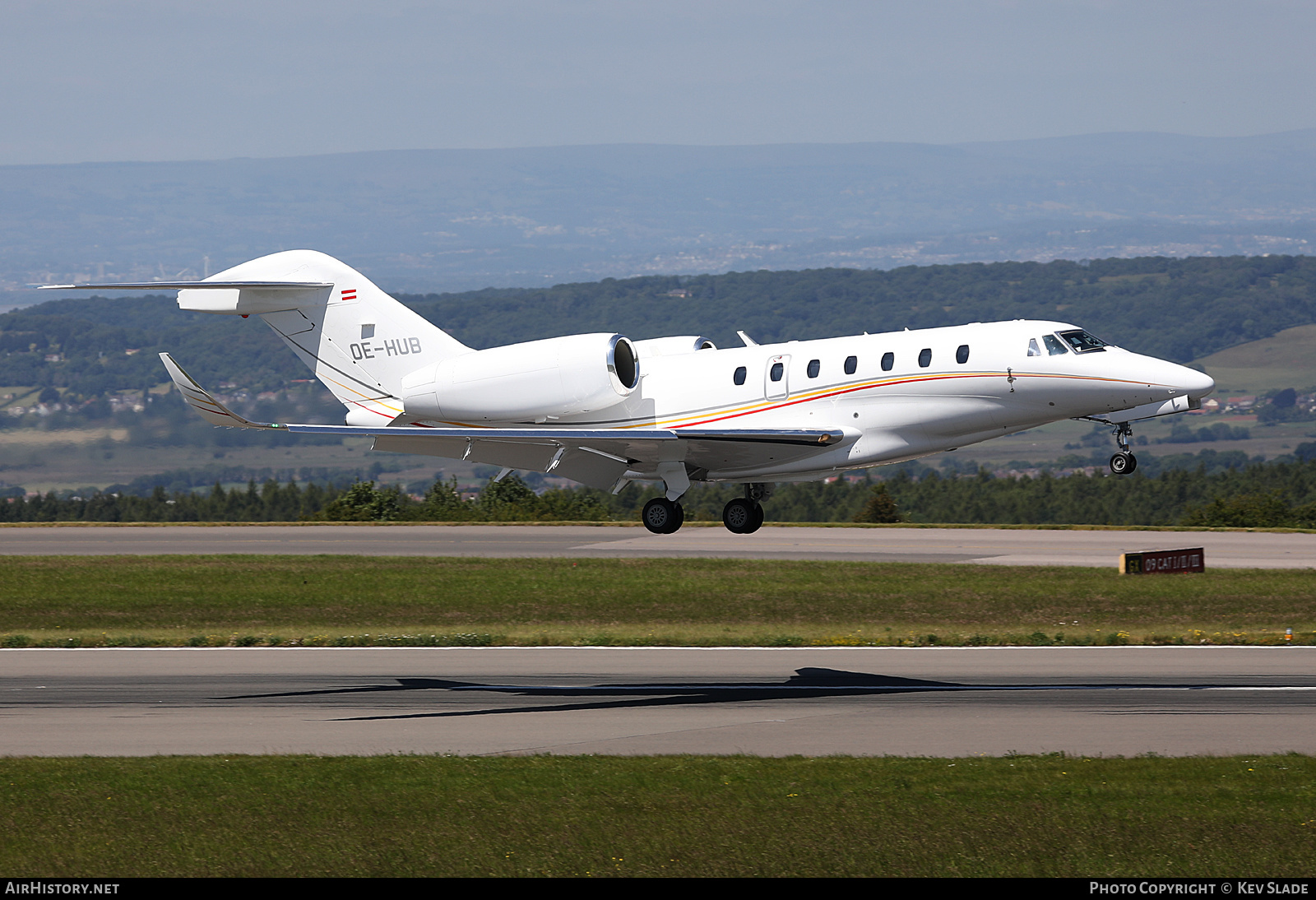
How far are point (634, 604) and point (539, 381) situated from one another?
1087 cm

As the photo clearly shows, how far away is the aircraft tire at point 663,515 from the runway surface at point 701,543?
1953 centimetres

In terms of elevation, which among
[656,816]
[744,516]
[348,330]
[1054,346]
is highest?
[348,330]

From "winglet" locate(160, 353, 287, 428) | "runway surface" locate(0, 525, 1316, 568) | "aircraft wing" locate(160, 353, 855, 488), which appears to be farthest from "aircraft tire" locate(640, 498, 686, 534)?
"runway surface" locate(0, 525, 1316, 568)

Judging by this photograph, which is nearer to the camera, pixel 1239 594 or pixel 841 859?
pixel 841 859

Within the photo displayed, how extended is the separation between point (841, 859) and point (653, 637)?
18895mm

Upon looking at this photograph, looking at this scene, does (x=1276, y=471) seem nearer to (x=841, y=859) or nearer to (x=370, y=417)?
(x=370, y=417)

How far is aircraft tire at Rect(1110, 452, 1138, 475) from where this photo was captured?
24.5 m

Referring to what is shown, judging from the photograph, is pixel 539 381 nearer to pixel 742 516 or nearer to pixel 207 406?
pixel 742 516

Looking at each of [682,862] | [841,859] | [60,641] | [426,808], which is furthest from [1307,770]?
[60,641]

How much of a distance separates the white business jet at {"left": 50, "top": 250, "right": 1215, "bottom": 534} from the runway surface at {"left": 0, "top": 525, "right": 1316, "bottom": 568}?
1893 cm

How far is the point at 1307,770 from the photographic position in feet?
58.7

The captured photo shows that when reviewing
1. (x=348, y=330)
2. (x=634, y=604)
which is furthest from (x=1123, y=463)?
(x=348, y=330)

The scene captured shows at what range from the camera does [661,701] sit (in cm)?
2412

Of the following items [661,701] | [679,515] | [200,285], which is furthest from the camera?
[200,285]
